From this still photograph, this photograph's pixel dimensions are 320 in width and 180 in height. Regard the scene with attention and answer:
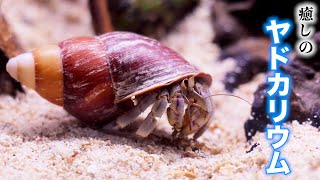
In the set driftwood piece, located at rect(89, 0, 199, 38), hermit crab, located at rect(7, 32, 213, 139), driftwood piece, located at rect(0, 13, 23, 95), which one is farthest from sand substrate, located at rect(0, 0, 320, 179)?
driftwood piece, located at rect(89, 0, 199, 38)

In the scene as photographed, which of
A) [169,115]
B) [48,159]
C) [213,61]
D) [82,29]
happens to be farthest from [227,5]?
[48,159]

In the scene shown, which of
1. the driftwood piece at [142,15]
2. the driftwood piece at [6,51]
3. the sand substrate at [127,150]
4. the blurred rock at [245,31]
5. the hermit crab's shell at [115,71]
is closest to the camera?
the sand substrate at [127,150]

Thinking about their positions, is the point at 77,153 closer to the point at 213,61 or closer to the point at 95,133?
the point at 95,133

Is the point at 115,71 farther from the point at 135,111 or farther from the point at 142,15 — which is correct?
the point at 142,15

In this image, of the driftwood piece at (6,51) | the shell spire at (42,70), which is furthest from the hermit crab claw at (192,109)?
the driftwood piece at (6,51)

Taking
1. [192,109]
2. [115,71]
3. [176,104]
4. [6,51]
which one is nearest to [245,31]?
[192,109]

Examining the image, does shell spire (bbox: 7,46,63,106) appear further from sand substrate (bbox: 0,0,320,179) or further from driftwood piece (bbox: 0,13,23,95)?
driftwood piece (bbox: 0,13,23,95)

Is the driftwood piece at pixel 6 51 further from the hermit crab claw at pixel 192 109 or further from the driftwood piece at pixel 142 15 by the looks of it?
the hermit crab claw at pixel 192 109
